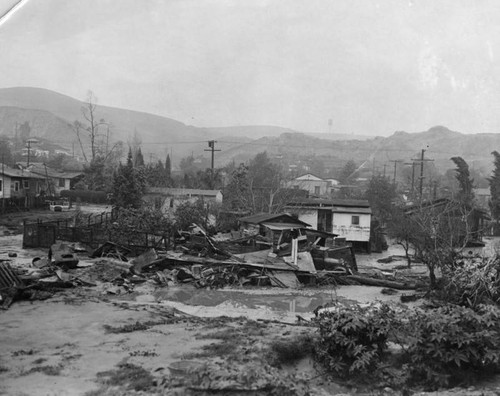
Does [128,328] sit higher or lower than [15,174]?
lower

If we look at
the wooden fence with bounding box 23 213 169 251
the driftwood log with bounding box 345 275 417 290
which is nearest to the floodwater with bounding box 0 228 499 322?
the driftwood log with bounding box 345 275 417 290

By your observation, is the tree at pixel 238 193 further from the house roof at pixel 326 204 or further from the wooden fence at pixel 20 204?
the wooden fence at pixel 20 204

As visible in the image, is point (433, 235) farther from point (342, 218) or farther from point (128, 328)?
point (342, 218)

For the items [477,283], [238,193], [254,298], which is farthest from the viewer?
[238,193]

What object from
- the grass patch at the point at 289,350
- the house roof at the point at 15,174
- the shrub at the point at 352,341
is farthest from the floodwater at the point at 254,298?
the house roof at the point at 15,174

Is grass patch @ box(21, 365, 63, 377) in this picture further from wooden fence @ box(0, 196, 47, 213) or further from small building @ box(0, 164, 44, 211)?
small building @ box(0, 164, 44, 211)

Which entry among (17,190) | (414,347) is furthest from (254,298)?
(17,190)

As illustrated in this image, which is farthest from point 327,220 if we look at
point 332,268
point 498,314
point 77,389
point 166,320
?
point 77,389
